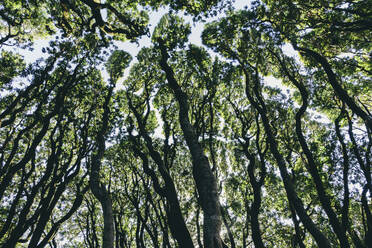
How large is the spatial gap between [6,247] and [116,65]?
11.2 meters

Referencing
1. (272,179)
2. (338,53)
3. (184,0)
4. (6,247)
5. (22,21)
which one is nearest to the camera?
(6,247)

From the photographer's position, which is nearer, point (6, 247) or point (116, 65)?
point (6, 247)

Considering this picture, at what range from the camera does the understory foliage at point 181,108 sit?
891cm

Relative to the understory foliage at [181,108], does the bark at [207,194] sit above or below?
below

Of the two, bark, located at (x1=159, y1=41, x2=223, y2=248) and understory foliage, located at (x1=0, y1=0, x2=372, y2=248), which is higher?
understory foliage, located at (x1=0, y1=0, x2=372, y2=248)

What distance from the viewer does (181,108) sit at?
28.8 feet

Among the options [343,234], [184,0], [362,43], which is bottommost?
[343,234]

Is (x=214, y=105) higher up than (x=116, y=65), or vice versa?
(x=116, y=65)

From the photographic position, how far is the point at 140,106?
14.9 metres

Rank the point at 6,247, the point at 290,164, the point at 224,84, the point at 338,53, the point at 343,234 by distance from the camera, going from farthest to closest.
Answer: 1. the point at 290,164
2. the point at 224,84
3. the point at 338,53
4. the point at 343,234
5. the point at 6,247

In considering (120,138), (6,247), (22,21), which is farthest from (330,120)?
(22,21)

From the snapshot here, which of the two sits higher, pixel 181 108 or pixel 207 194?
pixel 181 108

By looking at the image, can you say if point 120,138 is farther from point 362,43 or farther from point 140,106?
point 362,43

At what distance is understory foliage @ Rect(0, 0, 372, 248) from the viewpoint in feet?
29.2
